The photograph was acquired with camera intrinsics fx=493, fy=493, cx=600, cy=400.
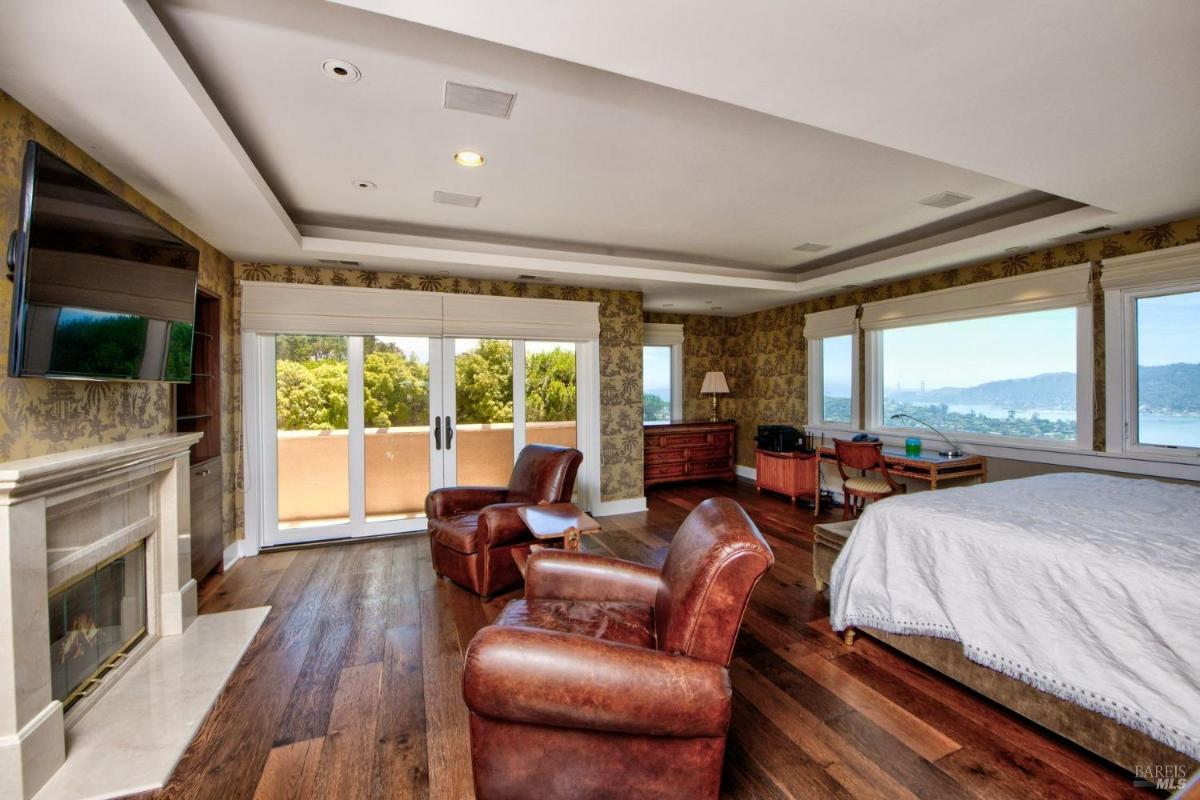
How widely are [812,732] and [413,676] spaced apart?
166 centimetres

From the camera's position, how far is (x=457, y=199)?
3102 mm

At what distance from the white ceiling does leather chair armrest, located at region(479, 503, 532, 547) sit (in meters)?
1.93

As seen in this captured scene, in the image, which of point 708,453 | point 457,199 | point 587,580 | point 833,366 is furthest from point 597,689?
point 708,453

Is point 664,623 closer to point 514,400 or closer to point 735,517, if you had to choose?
point 735,517

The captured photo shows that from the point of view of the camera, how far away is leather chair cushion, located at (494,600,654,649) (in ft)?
5.49

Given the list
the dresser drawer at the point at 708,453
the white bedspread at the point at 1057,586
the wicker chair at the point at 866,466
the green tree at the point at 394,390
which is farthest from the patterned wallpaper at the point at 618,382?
the white bedspread at the point at 1057,586

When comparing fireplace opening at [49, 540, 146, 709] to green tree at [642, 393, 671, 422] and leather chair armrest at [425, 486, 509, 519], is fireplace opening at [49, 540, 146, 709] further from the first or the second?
green tree at [642, 393, 671, 422]

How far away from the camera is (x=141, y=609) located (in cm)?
249

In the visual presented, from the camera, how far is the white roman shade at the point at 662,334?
6500 mm

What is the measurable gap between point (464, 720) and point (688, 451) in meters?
4.69

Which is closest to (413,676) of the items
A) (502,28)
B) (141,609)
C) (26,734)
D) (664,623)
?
(26,734)

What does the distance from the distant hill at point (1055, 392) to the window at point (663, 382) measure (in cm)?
259

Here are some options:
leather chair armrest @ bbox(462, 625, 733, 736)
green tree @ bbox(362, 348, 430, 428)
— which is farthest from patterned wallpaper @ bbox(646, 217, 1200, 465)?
leather chair armrest @ bbox(462, 625, 733, 736)

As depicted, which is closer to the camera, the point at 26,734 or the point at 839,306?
the point at 26,734
